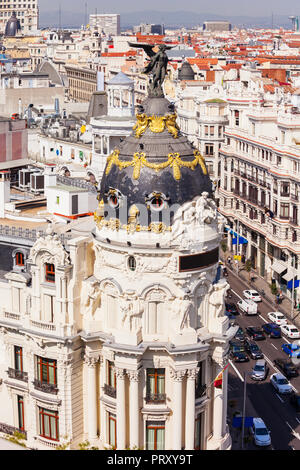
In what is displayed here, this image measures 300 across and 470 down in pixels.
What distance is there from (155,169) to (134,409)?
718 inches

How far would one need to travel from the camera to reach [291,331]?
118m

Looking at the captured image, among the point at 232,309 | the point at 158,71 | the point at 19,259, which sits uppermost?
the point at 158,71

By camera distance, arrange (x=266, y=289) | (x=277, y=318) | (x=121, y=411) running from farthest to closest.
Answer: (x=266, y=289) < (x=277, y=318) < (x=121, y=411)

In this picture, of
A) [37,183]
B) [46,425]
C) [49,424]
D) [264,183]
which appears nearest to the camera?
[49,424]

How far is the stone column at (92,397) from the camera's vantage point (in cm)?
7269

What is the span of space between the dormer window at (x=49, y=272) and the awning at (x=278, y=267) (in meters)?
66.6

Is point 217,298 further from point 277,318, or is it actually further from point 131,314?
point 277,318

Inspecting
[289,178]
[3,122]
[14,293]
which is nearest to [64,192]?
[14,293]

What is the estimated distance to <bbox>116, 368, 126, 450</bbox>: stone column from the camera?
69.9 m

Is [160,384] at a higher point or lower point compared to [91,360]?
lower

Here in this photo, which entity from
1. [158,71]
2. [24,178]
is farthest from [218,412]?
[24,178]

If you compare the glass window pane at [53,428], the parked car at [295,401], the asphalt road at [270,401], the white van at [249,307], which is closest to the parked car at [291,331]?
the asphalt road at [270,401]

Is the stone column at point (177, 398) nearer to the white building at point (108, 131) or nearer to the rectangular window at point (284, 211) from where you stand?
the white building at point (108, 131)

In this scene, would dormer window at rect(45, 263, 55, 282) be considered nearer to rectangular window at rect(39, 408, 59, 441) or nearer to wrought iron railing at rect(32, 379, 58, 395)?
wrought iron railing at rect(32, 379, 58, 395)
